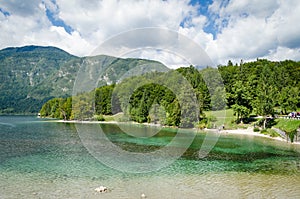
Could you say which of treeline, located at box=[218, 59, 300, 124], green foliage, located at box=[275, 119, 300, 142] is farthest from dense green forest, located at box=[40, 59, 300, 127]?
green foliage, located at box=[275, 119, 300, 142]

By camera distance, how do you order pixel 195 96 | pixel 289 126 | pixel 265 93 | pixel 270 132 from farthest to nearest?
pixel 195 96 → pixel 265 93 → pixel 270 132 → pixel 289 126

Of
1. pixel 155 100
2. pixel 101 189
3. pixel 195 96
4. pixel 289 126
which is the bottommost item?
A: pixel 101 189

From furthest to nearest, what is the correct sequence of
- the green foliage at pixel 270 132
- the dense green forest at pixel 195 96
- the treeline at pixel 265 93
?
1. the dense green forest at pixel 195 96
2. the treeline at pixel 265 93
3. the green foliage at pixel 270 132

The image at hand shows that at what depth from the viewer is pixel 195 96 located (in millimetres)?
63031

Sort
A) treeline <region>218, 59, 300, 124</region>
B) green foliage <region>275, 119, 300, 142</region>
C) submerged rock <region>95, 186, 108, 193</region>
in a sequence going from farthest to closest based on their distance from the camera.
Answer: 1. treeline <region>218, 59, 300, 124</region>
2. green foliage <region>275, 119, 300, 142</region>
3. submerged rock <region>95, 186, 108, 193</region>

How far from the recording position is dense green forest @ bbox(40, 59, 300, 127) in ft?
199

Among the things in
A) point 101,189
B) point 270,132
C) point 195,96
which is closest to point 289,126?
point 270,132

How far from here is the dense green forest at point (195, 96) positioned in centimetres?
6056

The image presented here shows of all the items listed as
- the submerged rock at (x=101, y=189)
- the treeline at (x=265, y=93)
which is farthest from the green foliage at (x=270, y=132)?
the submerged rock at (x=101, y=189)

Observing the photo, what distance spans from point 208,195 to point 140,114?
66199 millimetres

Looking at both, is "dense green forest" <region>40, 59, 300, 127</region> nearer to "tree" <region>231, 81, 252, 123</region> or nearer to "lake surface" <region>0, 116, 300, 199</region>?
"tree" <region>231, 81, 252, 123</region>

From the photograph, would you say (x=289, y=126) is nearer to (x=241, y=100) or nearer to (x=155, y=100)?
(x=241, y=100)

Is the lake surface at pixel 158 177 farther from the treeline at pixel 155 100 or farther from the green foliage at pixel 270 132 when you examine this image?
the treeline at pixel 155 100

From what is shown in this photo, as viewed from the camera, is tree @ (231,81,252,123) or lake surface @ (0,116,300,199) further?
tree @ (231,81,252,123)
